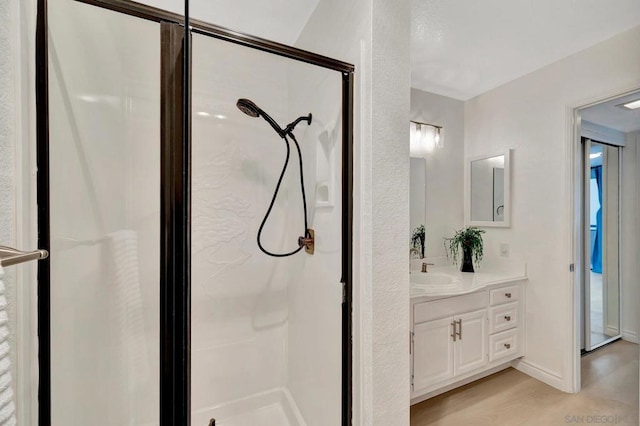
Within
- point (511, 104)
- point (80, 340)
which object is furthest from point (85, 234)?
point (511, 104)

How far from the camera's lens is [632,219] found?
280cm

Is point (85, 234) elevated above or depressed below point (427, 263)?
above

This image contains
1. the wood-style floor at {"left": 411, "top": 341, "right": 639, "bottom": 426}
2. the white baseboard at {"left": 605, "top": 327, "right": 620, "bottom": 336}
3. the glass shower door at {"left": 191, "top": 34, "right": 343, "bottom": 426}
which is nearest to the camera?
the glass shower door at {"left": 191, "top": 34, "right": 343, "bottom": 426}

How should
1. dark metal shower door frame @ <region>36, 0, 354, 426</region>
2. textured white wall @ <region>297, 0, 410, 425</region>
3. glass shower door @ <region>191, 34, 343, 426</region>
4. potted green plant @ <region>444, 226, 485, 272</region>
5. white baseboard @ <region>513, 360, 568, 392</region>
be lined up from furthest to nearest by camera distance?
potted green plant @ <region>444, 226, 485, 272</region> < white baseboard @ <region>513, 360, 568, 392</region> < glass shower door @ <region>191, 34, 343, 426</region> < textured white wall @ <region>297, 0, 410, 425</region> < dark metal shower door frame @ <region>36, 0, 354, 426</region>

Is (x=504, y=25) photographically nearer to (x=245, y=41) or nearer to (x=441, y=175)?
(x=441, y=175)

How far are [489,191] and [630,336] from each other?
210cm

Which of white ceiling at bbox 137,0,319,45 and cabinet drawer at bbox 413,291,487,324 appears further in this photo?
cabinet drawer at bbox 413,291,487,324

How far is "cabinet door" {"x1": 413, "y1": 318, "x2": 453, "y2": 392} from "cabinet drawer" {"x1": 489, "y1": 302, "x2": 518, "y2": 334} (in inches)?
17.6

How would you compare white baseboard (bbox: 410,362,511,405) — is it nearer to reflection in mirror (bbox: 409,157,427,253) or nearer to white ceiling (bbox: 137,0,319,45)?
reflection in mirror (bbox: 409,157,427,253)

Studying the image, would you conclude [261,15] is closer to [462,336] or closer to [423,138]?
[423,138]

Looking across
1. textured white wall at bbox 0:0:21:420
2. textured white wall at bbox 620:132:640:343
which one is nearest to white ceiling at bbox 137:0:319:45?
textured white wall at bbox 0:0:21:420

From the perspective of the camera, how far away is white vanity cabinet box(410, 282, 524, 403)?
→ 70.6 inches

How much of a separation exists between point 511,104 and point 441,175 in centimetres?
80

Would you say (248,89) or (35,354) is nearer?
(35,354)
